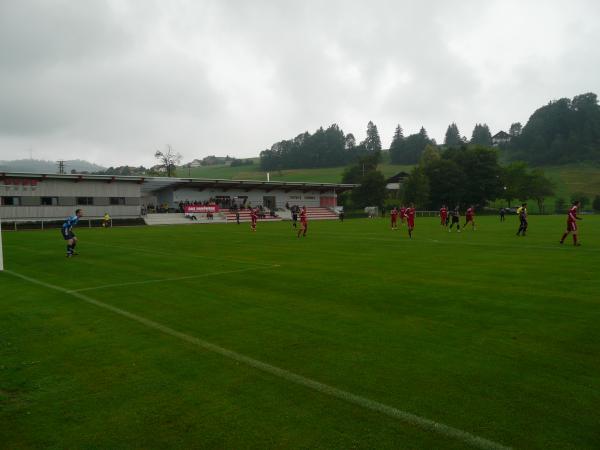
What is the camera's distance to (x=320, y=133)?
526 ft

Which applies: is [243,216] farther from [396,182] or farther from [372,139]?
[372,139]

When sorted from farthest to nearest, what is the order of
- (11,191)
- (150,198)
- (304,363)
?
(150,198)
(11,191)
(304,363)

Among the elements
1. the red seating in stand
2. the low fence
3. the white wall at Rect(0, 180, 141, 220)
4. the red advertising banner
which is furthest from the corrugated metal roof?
the low fence

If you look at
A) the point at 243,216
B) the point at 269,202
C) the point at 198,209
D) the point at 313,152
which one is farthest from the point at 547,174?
the point at 198,209

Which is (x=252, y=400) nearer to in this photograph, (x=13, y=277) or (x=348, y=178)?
(x=13, y=277)

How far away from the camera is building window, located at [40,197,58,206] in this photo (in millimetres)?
49875

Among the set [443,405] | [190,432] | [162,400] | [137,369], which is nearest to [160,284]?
[137,369]

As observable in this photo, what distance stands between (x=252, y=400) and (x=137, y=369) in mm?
1684

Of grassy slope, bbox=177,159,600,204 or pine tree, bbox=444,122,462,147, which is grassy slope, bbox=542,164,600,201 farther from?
pine tree, bbox=444,122,462,147

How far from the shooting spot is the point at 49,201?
5044cm

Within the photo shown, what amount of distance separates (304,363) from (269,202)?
6768cm

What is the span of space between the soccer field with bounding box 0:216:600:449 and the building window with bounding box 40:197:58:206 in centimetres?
4505

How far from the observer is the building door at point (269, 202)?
72.0 m

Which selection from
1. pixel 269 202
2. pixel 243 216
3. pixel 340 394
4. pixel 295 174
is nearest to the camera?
pixel 340 394
